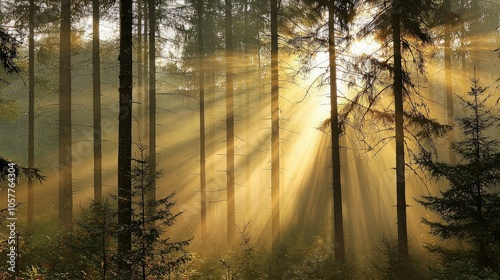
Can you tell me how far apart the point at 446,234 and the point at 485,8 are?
72.9 feet

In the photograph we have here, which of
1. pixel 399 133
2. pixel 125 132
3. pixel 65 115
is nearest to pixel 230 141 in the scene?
pixel 65 115

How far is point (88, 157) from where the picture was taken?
34750 millimetres

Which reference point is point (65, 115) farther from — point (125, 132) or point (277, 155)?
point (277, 155)

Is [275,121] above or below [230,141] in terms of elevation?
above

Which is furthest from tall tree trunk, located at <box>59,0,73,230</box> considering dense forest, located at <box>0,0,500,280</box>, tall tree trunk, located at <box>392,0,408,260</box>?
tall tree trunk, located at <box>392,0,408,260</box>

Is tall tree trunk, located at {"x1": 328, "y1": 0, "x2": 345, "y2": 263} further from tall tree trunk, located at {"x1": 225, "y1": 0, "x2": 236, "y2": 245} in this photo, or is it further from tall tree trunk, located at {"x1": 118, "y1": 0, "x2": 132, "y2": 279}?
tall tree trunk, located at {"x1": 118, "y1": 0, "x2": 132, "y2": 279}

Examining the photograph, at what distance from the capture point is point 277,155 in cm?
1490

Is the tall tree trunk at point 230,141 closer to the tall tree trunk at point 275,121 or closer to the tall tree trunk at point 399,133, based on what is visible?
the tall tree trunk at point 275,121

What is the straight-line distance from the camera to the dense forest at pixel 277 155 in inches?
331

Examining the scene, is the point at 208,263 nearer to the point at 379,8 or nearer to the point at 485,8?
the point at 379,8

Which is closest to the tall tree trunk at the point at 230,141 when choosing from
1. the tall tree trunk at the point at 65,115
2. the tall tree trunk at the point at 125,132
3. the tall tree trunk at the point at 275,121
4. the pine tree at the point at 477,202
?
the tall tree trunk at the point at 275,121

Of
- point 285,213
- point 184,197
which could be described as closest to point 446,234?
point 285,213

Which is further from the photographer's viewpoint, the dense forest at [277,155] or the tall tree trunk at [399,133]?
the tall tree trunk at [399,133]

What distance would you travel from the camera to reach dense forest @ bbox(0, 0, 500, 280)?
8414mm
